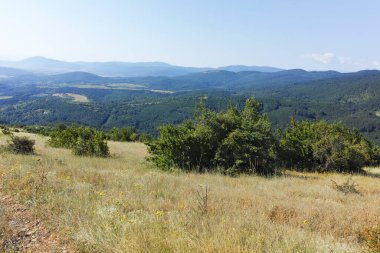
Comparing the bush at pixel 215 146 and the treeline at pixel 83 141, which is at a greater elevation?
the bush at pixel 215 146

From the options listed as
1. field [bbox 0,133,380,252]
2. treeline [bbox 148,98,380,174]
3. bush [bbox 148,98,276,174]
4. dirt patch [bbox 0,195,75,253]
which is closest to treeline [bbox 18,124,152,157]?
treeline [bbox 148,98,380,174]

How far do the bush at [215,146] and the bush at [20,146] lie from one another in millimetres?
5204

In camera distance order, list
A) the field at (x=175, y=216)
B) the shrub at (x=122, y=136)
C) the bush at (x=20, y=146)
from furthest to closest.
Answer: the shrub at (x=122, y=136) < the bush at (x=20, y=146) < the field at (x=175, y=216)

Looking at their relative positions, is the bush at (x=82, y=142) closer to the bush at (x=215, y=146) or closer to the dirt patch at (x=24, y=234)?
the bush at (x=215, y=146)

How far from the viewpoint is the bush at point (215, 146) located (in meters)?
12.9

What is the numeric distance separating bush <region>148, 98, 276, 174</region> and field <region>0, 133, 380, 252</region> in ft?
13.9

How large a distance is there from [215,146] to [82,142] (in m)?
6.93

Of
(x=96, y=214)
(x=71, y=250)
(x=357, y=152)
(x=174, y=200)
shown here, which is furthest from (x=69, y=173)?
(x=357, y=152)

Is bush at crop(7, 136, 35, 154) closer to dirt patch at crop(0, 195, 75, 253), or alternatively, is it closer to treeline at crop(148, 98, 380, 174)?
treeline at crop(148, 98, 380, 174)

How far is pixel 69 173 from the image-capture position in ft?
26.0

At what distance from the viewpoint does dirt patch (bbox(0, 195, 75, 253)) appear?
12.1ft

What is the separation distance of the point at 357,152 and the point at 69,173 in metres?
15.5

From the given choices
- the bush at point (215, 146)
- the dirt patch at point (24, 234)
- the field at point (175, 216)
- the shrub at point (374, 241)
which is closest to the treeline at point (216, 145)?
the bush at point (215, 146)

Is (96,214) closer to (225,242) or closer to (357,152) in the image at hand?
(225,242)
